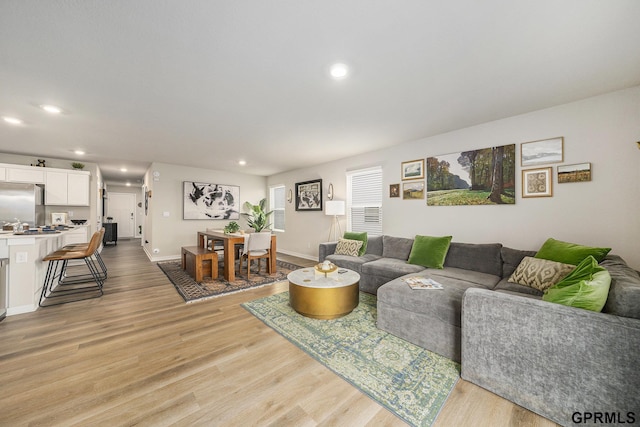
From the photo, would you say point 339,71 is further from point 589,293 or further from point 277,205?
point 277,205

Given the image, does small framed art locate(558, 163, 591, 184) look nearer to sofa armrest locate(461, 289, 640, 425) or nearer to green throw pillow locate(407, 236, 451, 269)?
green throw pillow locate(407, 236, 451, 269)

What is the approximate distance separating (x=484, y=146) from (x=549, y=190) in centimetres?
93

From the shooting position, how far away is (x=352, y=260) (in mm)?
3742

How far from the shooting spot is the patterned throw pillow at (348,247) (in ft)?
13.3

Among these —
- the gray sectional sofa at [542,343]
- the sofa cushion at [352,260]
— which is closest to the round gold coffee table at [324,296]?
the gray sectional sofa at [542,343]

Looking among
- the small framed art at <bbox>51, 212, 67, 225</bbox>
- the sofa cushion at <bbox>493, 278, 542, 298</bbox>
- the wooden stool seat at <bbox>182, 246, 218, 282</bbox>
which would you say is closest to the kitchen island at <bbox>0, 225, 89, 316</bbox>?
the wooden stool seat at <bbox>182, 246, 218, 282</bbox>

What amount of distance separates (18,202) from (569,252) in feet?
27.4

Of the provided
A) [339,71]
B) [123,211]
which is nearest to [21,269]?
[339,71]

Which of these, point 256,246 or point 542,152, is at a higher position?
point 542,152

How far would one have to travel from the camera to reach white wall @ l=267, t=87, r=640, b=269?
2398 mm

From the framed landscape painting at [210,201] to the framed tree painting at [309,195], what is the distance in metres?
2.08

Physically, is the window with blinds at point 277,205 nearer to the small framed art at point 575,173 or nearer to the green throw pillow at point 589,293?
the small framed art at point 575,173

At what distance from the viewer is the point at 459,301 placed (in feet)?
6.35

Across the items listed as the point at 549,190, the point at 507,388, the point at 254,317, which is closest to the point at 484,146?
the point at 549,190
